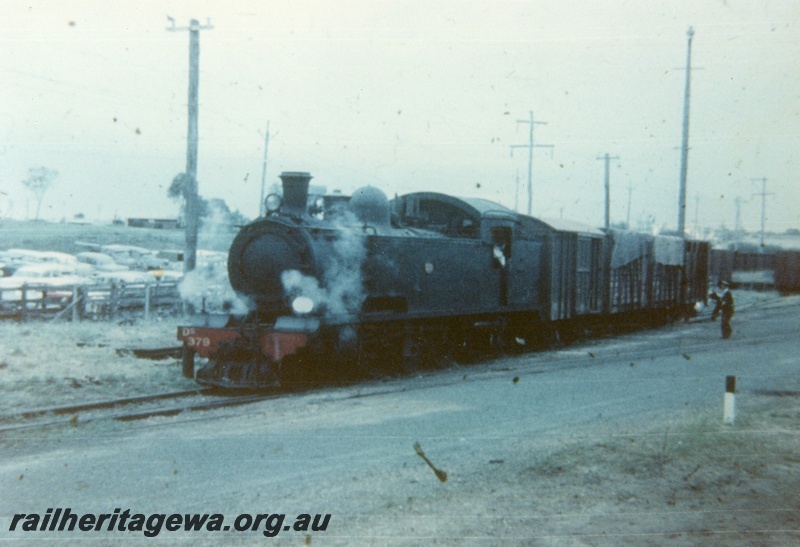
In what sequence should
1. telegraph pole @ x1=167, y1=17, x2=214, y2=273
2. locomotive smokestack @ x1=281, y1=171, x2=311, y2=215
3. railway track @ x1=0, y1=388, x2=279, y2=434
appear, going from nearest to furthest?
1. railway track @ x1=0, y1=388, x2=279, y2=434
2. locomotive smokestack @ x1=281, y1=171, x2=311, y2=215
3. telegraph pole @ x1=167, y1=17, x2=214, y2=273

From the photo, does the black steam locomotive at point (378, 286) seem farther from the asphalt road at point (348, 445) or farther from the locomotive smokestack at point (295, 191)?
the asphalt road at point (348, 445)

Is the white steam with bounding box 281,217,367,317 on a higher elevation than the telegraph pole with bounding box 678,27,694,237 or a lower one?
lower

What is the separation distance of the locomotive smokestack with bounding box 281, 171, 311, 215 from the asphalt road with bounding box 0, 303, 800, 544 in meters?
2.85

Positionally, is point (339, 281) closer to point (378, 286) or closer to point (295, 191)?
point (378, 286)

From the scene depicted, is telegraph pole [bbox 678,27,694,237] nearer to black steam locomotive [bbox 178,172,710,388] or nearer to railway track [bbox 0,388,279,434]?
black steam locomotive [bbox 178,172,710,388]

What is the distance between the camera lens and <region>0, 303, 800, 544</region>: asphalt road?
5.52 meters

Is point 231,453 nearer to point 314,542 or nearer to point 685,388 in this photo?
point 314,542

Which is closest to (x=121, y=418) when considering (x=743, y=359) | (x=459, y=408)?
(x=459, y=408)

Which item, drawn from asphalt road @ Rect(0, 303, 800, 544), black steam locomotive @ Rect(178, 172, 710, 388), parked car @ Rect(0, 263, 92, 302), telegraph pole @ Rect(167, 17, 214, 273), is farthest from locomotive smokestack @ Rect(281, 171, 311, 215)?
parked car @ Rect(0, 263, 92, 302)

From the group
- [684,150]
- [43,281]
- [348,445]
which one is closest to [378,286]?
[348,445]

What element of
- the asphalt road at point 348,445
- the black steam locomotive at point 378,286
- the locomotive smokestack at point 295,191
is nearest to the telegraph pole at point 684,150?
the black steam locomotive at point 378,286

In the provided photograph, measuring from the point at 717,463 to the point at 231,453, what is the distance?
460 centimetres

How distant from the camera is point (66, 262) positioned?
28203 mm

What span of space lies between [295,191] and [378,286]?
2004 mm
